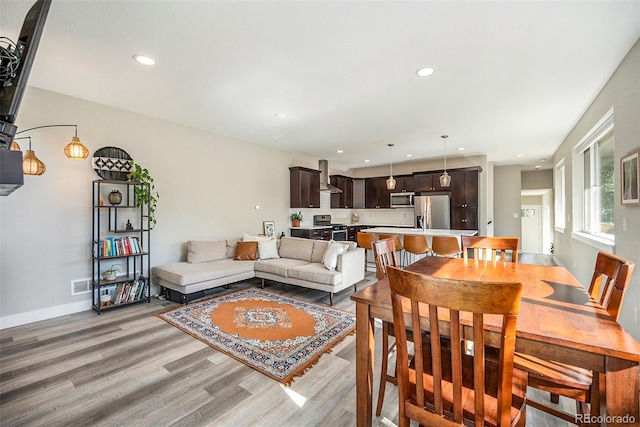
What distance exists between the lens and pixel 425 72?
286 centimetres

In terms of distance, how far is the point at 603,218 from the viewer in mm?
3748

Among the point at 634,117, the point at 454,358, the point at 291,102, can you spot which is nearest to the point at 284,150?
the point at 291,102

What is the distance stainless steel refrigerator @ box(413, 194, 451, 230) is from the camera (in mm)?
7094

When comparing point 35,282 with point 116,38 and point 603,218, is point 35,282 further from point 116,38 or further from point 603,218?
point 603,218

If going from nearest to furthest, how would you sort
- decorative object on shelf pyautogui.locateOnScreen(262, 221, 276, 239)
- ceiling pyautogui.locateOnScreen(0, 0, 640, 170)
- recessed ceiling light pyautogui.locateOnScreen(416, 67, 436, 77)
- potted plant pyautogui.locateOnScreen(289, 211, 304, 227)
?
ceiling pyautogui.locateOnScreen(0, 0, 640, 170)
recessed ceiling light pyautogui.locateOnScreen(416, 67, 436, 77)
decorative object on shelf pyautogui.locateOnScreen(262, 221, 276, 239)
potted plant pyautogui.locateOnScreen(289, 211, 304, 227)

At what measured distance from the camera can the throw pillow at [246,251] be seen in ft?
15.8

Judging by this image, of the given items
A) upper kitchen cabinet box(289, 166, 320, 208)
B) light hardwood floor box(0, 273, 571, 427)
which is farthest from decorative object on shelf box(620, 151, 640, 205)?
upper kitchen cabinet box(289, 166, 320, 208)

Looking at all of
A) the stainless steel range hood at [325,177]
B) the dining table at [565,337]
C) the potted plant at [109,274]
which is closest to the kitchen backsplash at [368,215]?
the stainless steel range hood at [325,177]

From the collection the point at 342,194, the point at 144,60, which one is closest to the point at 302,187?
the point at 342,194

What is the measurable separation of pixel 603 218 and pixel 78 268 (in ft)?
22.5

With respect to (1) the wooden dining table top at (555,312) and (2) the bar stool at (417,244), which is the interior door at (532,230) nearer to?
(2) the bar stool at (417,244)

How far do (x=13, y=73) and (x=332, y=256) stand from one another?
11.5 feet

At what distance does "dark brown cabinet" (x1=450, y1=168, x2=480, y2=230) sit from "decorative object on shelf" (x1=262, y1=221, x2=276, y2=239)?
174 inches

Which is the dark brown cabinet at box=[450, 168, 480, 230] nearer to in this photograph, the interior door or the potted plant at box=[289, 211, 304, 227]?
the potted plant at box=[289, 211, 304, 227]
